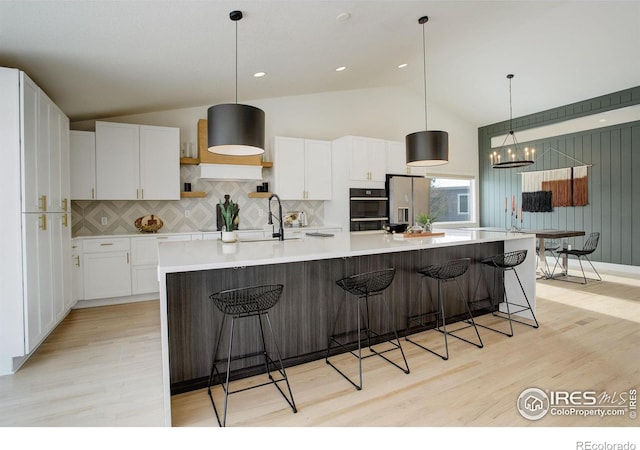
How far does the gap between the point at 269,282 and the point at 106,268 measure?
2.90m

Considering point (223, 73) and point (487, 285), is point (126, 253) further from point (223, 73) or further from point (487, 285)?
point (487, 285)

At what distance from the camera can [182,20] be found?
2539 mm

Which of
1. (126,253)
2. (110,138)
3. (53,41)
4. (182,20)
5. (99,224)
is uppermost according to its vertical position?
(182,20)

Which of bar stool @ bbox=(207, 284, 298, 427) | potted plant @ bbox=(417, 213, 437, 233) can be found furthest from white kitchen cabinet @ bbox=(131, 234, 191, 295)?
potted plant @ bbox=(417, 213, 437, 233)

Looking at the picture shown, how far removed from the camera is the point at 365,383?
2277 mm

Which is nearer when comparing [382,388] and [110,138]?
[382,388]

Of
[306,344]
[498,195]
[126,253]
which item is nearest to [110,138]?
[126,253]

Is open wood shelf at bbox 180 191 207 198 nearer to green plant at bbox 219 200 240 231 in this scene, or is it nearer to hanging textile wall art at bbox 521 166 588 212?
green plant at bbox 219 200 240 231

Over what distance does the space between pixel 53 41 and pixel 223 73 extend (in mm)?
1604

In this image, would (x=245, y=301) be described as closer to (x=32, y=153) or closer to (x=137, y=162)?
(x=32, y=153)

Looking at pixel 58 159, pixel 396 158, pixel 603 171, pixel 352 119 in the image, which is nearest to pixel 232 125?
pixel 58 159

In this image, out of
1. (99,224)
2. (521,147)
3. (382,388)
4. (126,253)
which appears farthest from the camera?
(521,147)

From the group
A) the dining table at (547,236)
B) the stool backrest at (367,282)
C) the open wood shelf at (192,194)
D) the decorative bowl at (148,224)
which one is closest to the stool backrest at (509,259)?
the stool backrest at (367,282)
